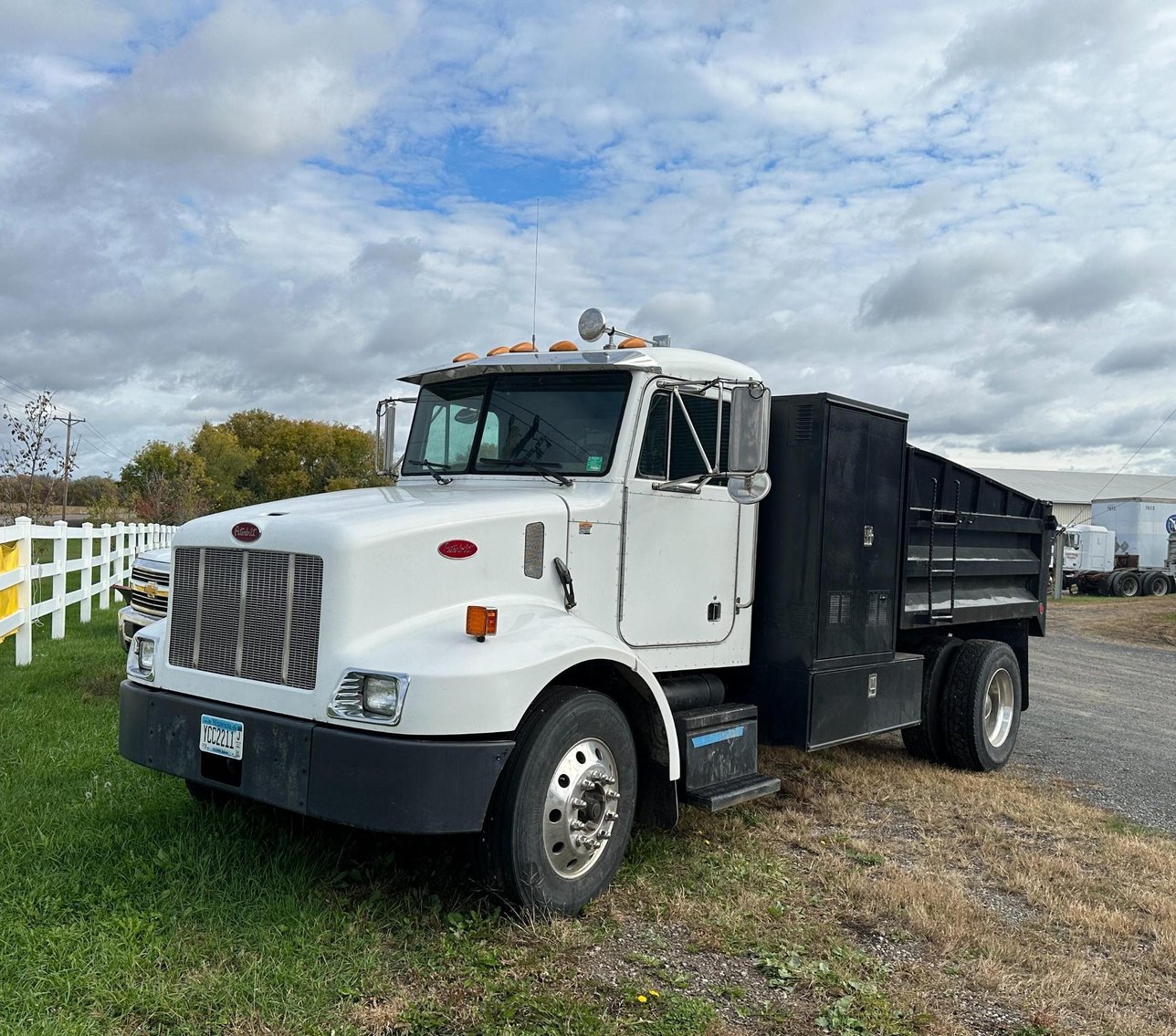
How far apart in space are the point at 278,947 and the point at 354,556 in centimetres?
143

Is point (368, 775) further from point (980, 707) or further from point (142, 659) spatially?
point (980, 707)

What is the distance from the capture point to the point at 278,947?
12.4ft

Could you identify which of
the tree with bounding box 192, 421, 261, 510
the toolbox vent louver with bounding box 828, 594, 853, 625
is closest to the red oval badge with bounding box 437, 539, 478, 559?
the toolbox vent louver with bounding box 828, 594, 853, 625

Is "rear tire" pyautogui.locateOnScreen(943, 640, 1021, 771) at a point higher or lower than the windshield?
lower

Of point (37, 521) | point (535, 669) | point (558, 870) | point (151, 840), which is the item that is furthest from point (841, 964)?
point (37, 521)

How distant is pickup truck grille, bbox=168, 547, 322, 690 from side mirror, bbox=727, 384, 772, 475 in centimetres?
189

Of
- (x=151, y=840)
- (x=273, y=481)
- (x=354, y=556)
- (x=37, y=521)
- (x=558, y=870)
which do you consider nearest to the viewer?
(x=354, y=556)

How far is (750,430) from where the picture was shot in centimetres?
470

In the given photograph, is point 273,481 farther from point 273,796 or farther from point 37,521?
point 273,796

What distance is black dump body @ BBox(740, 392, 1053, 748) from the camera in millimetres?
5688

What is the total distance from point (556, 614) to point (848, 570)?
2212 millimetres

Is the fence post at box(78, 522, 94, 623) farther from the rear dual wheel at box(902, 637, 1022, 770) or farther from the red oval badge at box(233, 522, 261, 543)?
the rear dual wheel at box(902, 637, 1022, 770)

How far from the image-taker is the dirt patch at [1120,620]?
20797 mm

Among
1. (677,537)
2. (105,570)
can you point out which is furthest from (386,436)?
(105,570)
